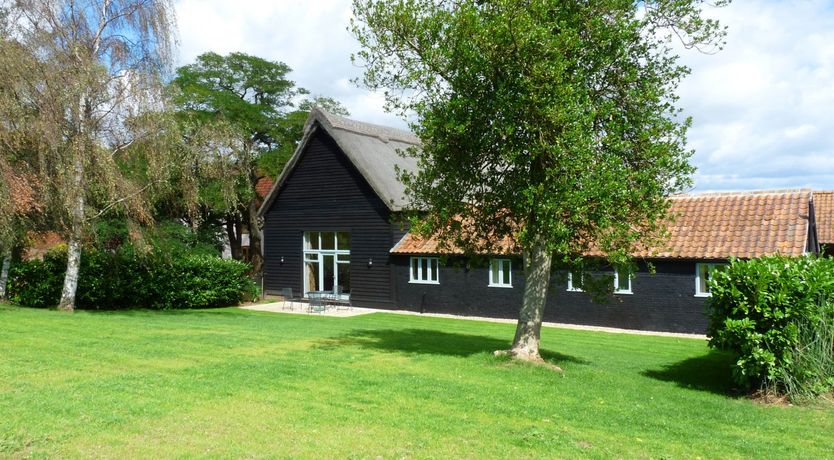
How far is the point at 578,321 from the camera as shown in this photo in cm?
2109

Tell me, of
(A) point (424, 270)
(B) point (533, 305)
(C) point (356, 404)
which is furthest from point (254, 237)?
(C) point (356, 404)

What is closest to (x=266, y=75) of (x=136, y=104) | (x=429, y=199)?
(x=136, y=104)

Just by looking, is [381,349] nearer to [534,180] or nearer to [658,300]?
[534,180]

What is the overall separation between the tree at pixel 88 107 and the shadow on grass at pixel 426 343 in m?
6.89

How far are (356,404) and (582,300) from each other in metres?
14.5

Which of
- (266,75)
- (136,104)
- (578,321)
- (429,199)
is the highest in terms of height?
(266,75)

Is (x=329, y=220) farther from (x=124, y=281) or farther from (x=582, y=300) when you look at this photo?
(x=582, y=300)

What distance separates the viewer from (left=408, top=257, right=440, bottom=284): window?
24278 mm

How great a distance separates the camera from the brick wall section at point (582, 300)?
750 inches

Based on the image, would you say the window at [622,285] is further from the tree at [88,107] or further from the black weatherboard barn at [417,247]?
the tree at [88,107]

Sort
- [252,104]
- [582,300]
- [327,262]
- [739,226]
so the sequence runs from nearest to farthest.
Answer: [739,226] → [582,300] → [327,262] → [252,104]

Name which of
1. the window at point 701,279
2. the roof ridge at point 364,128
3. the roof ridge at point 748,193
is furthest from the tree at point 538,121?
the roof ridge at point 364,128

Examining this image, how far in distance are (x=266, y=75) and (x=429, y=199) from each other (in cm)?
2399

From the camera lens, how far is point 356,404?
779 centimetres
